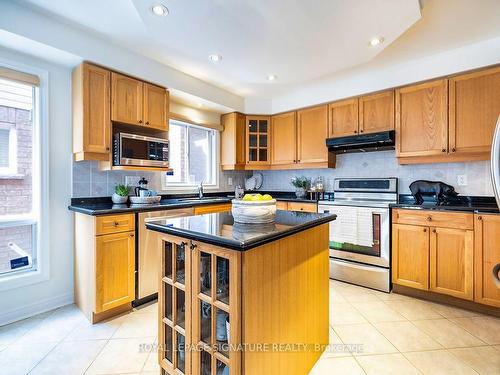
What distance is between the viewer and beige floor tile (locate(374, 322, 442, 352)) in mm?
1842

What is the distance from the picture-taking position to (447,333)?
201cm

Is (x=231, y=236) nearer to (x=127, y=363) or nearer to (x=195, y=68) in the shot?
(x=127, y=363)

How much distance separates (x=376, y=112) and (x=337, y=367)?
2735 mm

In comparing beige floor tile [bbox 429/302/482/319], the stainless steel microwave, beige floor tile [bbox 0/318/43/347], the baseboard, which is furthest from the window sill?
beige floor tile [bbox 429/302/482/319]

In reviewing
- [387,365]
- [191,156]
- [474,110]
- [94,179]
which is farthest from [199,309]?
[474,110]

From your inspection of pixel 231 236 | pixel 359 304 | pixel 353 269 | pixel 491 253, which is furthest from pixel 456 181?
pixel 231 236

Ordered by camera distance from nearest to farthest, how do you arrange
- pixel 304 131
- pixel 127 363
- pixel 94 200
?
1. pixel 127 363
2. pixel 94 200
3. pixel 304 131

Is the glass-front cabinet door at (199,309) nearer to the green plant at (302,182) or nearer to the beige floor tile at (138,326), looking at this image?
the beige floor tile at (138,326)

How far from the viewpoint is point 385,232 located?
2.76 metres

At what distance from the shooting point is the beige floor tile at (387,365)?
1607mm

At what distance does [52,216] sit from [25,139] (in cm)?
73

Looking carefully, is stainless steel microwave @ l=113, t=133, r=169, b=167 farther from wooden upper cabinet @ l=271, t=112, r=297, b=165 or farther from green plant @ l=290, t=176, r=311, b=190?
green plant @ l=290, t=176, r=311, b=190

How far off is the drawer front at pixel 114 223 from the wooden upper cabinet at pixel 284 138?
2391 millimetres

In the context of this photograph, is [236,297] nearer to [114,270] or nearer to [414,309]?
[114,270]
